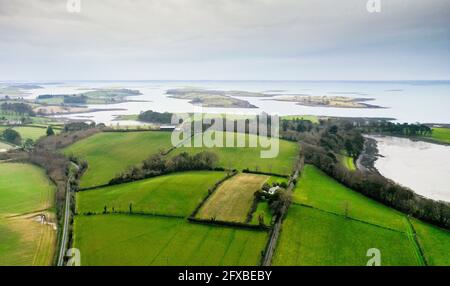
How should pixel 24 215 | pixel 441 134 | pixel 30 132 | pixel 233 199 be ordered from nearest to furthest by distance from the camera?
pixel 24 215 → pixel 233 199 → pixel 30 132 → pixel 441 134

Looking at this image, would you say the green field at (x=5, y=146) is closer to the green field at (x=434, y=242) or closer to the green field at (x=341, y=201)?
the green field at (x=341, y=201)

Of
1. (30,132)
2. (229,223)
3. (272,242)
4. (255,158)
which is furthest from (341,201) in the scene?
(30,132)

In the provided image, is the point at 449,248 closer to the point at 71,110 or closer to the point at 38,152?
the point at 38,152

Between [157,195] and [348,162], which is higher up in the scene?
[348,162]

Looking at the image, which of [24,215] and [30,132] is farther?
[30,132]

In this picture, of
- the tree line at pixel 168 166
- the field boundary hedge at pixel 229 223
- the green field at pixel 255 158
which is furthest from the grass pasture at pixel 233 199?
the tree line at pixel 168 166

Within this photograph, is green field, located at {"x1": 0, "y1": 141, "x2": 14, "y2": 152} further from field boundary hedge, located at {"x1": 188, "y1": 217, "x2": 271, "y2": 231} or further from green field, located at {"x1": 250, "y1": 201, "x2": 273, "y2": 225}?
green field, located at {"x1": 250, "y1": 201, "x2": 273, "y2": 225}

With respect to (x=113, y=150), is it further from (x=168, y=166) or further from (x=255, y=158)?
(x=255, y=158)
